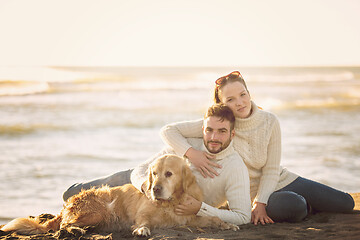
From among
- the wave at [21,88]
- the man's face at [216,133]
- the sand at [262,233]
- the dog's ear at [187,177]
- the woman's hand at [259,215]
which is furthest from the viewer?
the wave at [21,88]

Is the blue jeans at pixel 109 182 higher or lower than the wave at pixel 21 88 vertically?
lower

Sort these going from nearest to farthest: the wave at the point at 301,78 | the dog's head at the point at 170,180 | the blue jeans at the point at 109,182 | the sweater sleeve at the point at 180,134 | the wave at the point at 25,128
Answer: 1. the dog's head at the point at 170,180
2. the sweater sleeve at the point at 180,134
3. the blue jeans at the point at 109,182
4. the wave at the point at 25,128
5. the wave at the point at 301,78

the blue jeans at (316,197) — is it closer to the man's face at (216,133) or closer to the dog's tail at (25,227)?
the man's face at (216,133)

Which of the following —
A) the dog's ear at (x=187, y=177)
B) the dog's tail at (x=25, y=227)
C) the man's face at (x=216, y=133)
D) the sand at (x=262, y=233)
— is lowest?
the sand at (x=262, y=233)

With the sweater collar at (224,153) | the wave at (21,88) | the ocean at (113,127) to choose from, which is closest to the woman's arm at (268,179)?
the sweater collar at (224,153)

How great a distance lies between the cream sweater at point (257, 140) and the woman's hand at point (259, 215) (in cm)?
8

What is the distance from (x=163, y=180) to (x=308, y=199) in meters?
1.66

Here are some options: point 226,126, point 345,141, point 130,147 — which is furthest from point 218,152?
point 345,141

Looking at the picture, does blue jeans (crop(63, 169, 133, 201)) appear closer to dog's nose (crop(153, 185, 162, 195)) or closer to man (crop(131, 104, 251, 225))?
man (crop(131, 104, 251, 225))

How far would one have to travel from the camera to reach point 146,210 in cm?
376

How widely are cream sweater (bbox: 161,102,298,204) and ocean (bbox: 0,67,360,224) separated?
237 cm

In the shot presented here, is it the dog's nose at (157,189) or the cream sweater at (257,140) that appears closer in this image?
the dog's nose at (157,189)

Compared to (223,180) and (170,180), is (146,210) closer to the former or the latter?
(170,180)

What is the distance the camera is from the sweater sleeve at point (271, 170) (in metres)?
4.13
